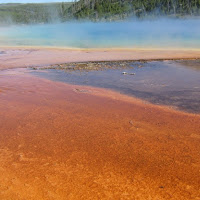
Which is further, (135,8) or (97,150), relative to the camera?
(135,8)

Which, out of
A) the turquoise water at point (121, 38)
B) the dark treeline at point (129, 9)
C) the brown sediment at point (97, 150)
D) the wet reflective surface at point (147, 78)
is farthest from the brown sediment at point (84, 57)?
the dark treeline at point (129, 9)

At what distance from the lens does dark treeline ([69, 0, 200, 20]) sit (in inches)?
2292

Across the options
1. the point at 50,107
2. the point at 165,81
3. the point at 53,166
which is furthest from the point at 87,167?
the point at 165,81

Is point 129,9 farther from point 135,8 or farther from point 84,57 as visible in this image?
point 84,57

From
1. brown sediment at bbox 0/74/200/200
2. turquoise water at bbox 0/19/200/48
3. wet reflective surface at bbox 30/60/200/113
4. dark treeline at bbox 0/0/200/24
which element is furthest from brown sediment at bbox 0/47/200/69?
dark treeline at bbox 0/0/200/24

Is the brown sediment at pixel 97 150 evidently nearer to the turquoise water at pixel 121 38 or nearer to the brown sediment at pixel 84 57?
the brown sediment at pixel 84 57

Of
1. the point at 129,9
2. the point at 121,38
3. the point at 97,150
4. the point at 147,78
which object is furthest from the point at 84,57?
the point at 129,9

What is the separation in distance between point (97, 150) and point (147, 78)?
214 inches

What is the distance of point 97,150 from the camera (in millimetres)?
4129

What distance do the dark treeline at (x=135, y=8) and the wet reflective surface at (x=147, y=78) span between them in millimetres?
49959

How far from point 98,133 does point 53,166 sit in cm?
123

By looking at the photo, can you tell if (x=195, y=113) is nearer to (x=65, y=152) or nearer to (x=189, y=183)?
(x=189, y=183)

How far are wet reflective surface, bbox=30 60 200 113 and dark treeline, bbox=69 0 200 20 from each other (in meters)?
50.0

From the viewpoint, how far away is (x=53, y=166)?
371cm
